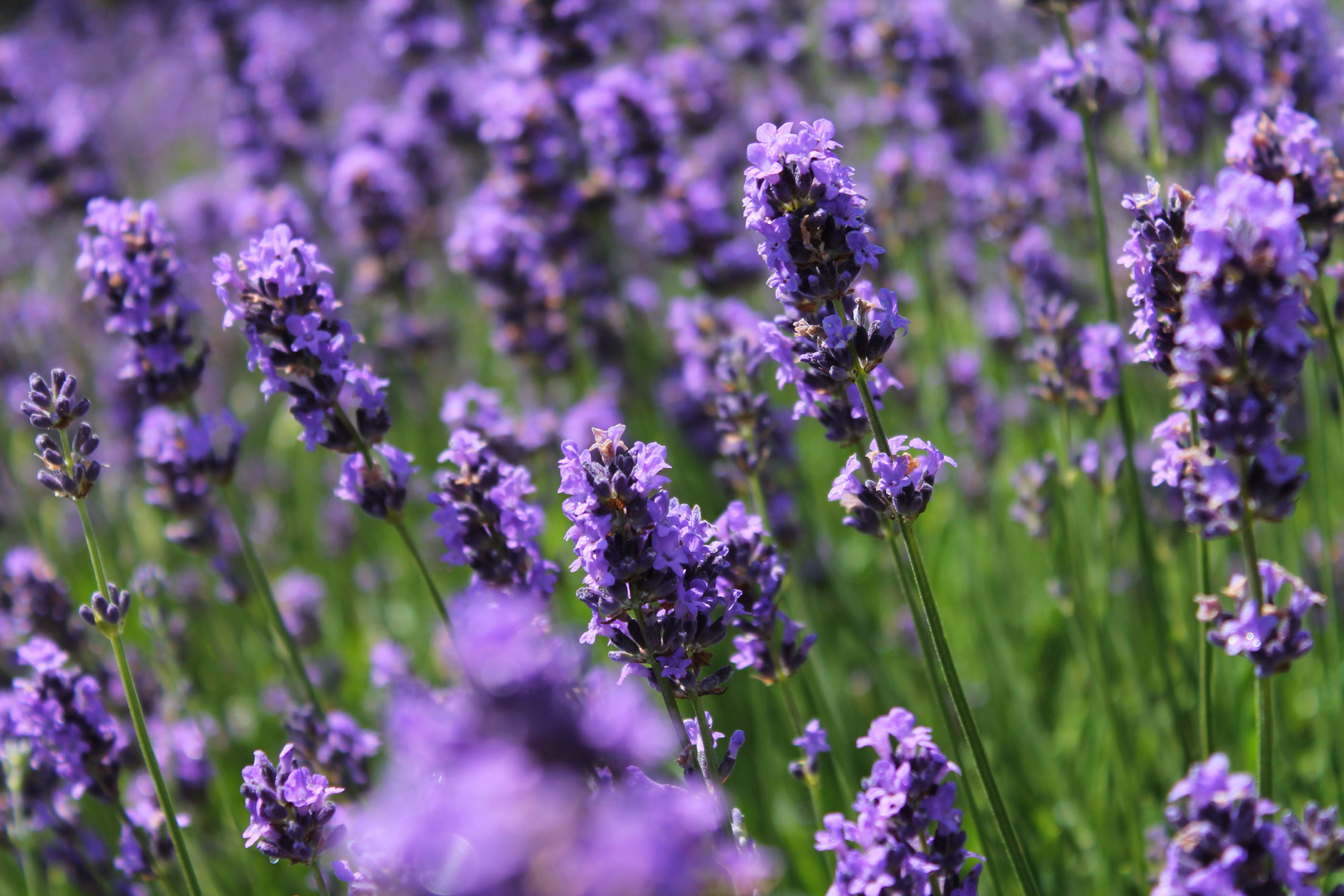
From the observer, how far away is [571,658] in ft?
6.64

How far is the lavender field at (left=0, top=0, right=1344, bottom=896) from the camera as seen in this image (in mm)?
1557

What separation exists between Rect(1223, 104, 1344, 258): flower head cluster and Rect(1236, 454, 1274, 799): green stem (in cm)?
84

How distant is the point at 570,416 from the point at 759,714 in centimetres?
152

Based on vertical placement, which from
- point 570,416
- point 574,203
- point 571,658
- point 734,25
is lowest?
point 571,658

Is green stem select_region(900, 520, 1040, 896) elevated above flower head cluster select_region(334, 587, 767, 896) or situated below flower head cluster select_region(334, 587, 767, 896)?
above

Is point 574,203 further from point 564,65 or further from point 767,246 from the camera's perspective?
point 767,246

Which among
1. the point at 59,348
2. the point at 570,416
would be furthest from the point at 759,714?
the point at 59,348

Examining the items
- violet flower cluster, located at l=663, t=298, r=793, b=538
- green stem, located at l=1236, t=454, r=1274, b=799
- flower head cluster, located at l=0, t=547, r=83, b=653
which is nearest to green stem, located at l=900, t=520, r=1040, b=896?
green stem, located at l=1236, t=454, r=1274, b=799

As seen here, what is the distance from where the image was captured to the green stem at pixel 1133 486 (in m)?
2.77

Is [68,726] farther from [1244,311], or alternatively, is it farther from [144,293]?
[1244,311]

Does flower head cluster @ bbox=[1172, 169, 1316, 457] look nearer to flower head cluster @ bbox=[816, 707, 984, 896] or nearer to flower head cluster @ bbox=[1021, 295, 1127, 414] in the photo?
flower head cluster @ bbox=[816, 707, 984, 896]

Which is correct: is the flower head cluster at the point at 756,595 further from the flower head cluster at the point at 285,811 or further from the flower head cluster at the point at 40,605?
the flower head cluster at the point at 40,605

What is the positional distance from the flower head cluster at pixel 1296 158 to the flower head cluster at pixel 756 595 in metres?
1.28

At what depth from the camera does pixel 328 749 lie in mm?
2635
